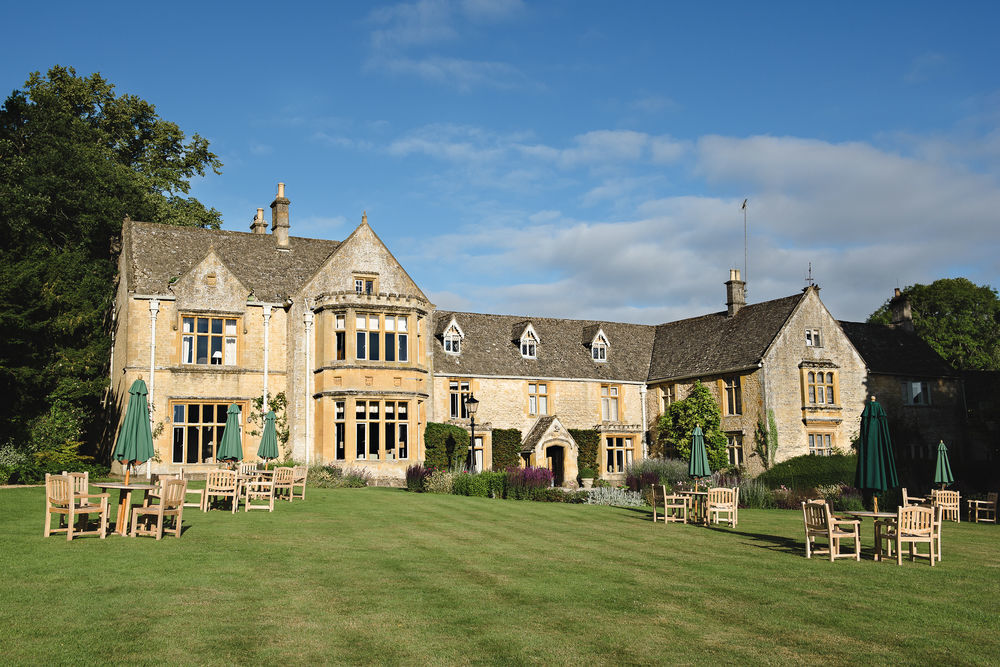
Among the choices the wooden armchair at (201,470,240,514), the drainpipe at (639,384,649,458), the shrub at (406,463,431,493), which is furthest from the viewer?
the drainpipe at (639,384,649,458)

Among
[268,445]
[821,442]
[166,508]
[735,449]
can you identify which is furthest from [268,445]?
[821,442]

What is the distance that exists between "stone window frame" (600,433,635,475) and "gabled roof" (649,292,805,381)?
12.2 ft

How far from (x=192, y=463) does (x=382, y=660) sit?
27.3 m

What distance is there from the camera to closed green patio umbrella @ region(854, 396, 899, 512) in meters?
17.4

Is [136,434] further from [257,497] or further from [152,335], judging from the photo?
[152,335]

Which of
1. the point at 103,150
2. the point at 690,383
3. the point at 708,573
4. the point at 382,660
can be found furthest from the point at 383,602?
the point at 103,150

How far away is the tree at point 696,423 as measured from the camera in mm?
37938

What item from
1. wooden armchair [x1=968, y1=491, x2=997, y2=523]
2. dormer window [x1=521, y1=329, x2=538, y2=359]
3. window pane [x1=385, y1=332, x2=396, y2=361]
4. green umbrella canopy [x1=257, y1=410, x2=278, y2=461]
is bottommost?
wooden armchair [x1=968, y1=491, x2=997, y2=523]

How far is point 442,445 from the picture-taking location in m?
35.0

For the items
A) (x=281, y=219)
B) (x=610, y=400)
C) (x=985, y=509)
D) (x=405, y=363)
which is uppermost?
(x=281, y=219)

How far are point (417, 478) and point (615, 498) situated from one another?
23.7ft

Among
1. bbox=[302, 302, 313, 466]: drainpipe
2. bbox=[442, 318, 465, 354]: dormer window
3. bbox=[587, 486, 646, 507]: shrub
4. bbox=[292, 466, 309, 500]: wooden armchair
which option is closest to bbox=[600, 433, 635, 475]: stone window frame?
bbox=[442, 318, 465, 354]: dormer window

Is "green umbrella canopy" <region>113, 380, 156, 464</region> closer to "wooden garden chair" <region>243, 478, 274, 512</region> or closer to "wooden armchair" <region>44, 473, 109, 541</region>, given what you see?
"wooden garden chair" <region>243, 478, 274, 512</region>

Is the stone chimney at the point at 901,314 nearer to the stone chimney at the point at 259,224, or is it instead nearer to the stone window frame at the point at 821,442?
the stone window frame at the point at 821,442
